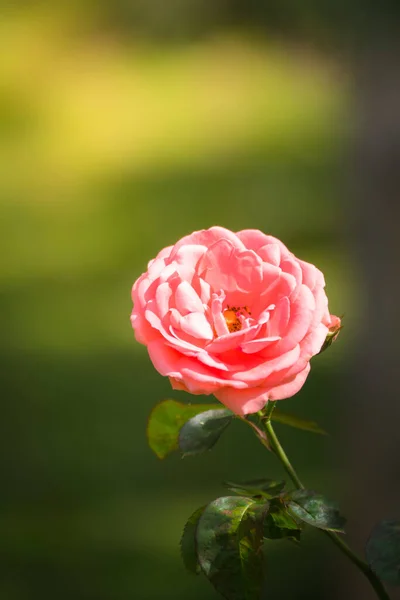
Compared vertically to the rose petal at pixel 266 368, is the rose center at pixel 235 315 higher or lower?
higher

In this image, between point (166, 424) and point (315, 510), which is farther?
point (166, 424)

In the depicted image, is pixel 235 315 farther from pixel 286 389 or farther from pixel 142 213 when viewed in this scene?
pixel 142 213

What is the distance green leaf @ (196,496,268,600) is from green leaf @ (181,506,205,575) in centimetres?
2

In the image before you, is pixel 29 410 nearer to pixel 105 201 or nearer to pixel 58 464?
pixel 58 464

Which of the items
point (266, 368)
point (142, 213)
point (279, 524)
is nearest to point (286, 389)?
point (266, 368)

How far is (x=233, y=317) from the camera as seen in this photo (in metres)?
0.55

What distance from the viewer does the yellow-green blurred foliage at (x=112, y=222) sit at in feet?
3.34

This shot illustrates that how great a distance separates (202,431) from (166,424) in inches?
2.5

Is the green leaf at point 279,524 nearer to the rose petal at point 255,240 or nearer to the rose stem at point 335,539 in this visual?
the rose stem at point 335,539

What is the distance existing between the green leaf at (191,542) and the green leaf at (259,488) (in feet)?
0.17

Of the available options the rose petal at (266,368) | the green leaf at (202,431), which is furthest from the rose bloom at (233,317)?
the green leaf at (202,431)

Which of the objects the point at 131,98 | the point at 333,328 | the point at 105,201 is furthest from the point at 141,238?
the point at 333,328

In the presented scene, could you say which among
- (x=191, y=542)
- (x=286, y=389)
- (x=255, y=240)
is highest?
(x=255, y=240)

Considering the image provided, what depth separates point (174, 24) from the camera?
103 centimetres
